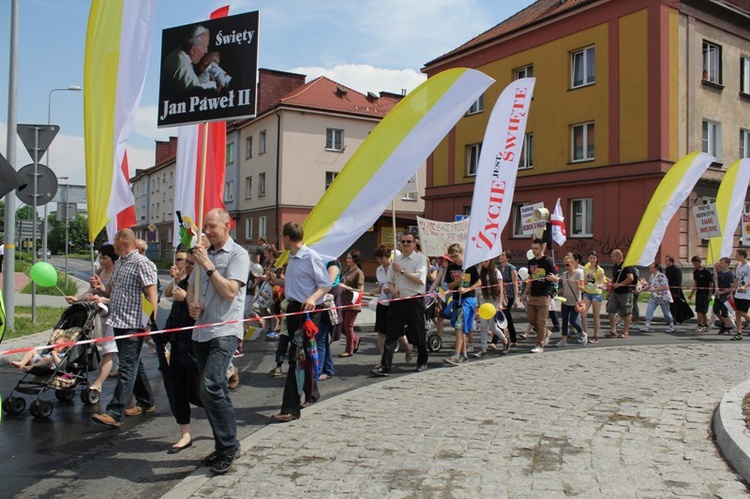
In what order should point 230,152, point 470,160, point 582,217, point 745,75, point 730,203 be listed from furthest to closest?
point 230,152 < point 470,160 < point 745,75 < point 582,217 < point 730,203

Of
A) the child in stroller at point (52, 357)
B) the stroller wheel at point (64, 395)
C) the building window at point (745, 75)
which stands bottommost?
the stroller wheel at point (64, 395)

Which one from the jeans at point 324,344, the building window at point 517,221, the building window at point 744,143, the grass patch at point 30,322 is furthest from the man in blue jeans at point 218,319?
the building window at point 744,143

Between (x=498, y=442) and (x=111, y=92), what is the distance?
182 inches

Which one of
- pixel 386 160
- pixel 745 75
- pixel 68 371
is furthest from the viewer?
pixel 745 75

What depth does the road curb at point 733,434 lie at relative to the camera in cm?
434

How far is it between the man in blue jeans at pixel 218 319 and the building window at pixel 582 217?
21.4m

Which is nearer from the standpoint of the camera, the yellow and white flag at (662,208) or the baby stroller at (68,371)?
the baby stroller at (68,371)

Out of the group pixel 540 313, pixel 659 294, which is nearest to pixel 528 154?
pixel 659 294

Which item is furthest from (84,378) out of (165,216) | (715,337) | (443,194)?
(165,216)

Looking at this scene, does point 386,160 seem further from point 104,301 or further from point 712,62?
point 712,62

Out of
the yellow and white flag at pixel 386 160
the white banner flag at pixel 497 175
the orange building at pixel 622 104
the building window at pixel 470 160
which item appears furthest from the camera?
the building window at pixel 470 160

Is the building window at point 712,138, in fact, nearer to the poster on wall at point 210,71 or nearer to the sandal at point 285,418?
the poster on wall at point 210,71

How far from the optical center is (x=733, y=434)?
4.80 metres

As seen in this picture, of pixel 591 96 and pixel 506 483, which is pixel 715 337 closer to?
pixel 506 483
